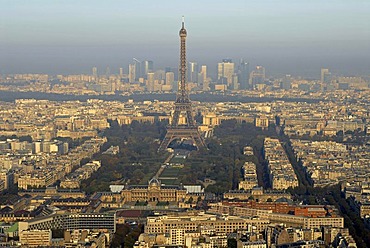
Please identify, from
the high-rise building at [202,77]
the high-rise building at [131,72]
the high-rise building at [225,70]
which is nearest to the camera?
the high-rise building at [202,77]

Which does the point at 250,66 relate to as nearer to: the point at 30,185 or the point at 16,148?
the point at 16,148

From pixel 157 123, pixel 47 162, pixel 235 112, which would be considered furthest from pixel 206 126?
pixel 47 162

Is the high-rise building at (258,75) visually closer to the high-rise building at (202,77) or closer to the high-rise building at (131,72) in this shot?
the high-rise building at (202,77)

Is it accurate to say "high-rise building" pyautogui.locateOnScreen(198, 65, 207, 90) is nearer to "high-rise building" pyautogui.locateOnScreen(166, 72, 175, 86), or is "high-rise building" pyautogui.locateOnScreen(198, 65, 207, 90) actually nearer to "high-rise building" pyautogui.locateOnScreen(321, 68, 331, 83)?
"high-rise building" pyautogui.locateOnScreen(166, 72, 175, 86)

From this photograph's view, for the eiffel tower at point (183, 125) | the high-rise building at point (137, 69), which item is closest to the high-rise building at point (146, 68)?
the high-rise building at point (137, 69)

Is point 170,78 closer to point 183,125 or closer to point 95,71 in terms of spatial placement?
point 95,71

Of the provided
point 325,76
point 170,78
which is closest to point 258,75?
point 325,76
